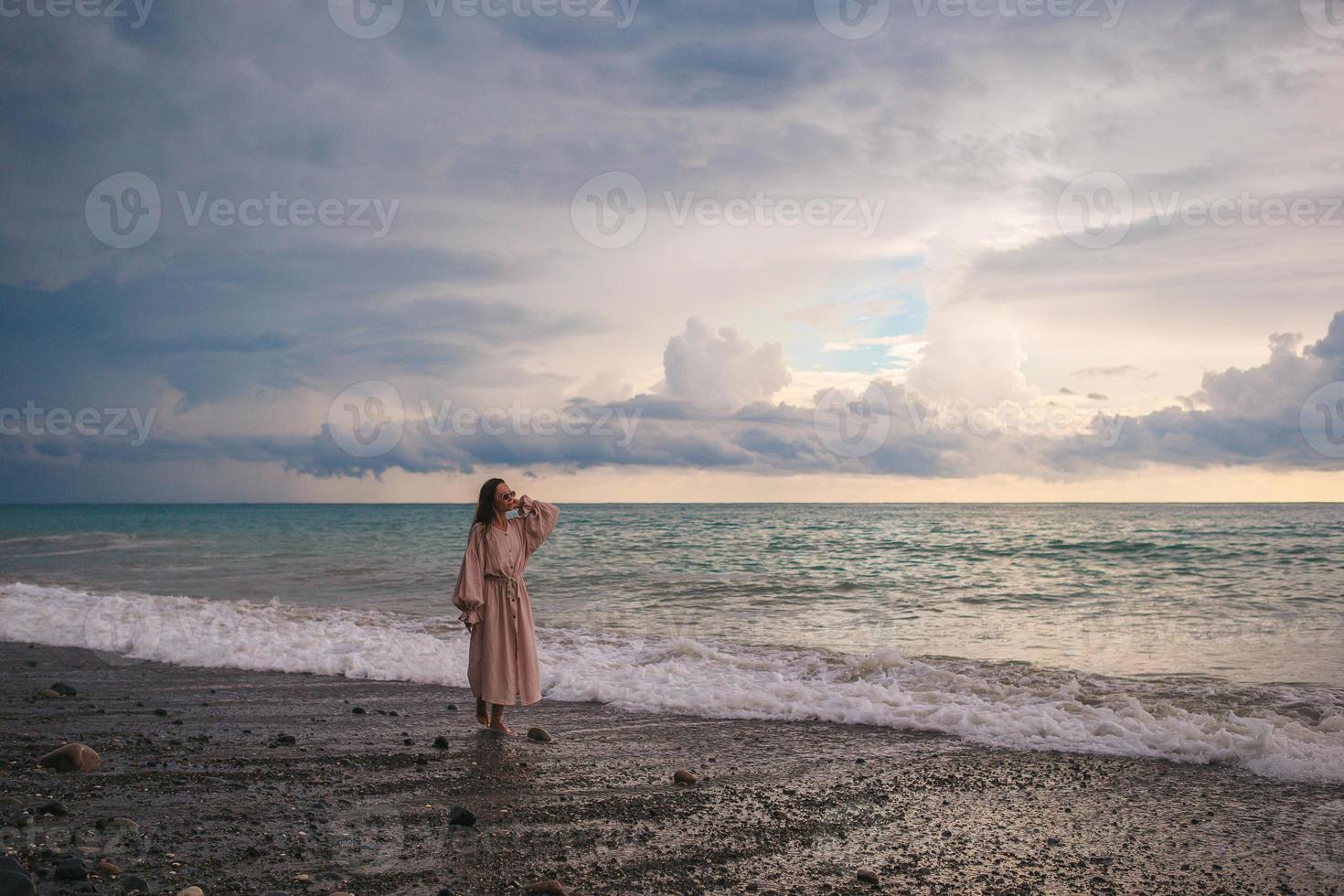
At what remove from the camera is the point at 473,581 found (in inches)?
299

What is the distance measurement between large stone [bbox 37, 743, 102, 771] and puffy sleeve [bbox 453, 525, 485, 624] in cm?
279

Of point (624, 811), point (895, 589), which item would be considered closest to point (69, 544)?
point (895, 589)

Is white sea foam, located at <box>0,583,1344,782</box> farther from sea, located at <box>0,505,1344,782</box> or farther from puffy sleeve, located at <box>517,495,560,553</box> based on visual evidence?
puffy sleeve, located at <box>517,495,560,553</box>

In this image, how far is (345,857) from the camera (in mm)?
4531

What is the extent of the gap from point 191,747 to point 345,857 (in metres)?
→ 3.04

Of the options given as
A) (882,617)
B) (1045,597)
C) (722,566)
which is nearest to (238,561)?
(722,566)

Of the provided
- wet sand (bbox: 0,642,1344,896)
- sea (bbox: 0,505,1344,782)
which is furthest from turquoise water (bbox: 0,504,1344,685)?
Answer: wet sand (bbox: 0,642,1344,896)

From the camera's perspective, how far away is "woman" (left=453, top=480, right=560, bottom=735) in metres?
7.60

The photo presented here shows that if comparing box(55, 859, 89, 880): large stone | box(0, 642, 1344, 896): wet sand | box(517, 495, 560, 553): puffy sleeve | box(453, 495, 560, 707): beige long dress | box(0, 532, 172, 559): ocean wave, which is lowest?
box(0, 532, 172, 559): ocean wave

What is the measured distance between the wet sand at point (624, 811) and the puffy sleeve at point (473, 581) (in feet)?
3.61

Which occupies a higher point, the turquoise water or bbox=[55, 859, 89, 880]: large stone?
bbox=[55, 859, 89, 880]: large stone

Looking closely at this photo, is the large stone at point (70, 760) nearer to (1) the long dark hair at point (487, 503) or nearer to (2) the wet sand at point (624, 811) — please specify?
(2) the wet sand at point (624, 811)

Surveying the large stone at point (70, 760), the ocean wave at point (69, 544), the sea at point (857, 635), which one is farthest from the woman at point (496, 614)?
the ocean wave at point (69, 544)

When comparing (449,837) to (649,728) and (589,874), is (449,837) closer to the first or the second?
(589,874)
